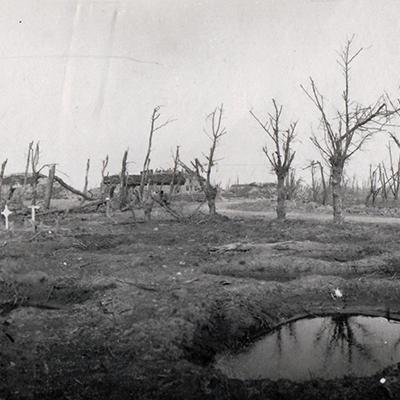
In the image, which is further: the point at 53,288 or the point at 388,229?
the point at 388,229

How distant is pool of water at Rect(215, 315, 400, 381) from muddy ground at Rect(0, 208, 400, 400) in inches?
10.9

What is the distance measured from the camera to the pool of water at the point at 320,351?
5.23 m

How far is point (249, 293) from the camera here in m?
7.43

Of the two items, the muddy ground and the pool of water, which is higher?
the muddy ground

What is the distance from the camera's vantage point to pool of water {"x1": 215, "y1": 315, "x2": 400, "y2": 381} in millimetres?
5230

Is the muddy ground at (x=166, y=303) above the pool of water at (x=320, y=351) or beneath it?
above

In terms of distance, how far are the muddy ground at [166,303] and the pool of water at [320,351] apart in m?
0.28

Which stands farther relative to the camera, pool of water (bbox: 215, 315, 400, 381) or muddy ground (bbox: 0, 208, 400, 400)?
pool of water (bbox: 215, 315, 400, 381)

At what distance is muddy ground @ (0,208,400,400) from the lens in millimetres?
4391

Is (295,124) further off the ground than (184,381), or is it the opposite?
(295,124)

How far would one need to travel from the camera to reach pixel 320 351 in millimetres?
5965

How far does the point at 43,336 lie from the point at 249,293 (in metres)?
3.62

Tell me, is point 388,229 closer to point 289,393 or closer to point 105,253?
point 105,253

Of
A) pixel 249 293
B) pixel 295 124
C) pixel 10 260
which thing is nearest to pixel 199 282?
pixel 249 293
